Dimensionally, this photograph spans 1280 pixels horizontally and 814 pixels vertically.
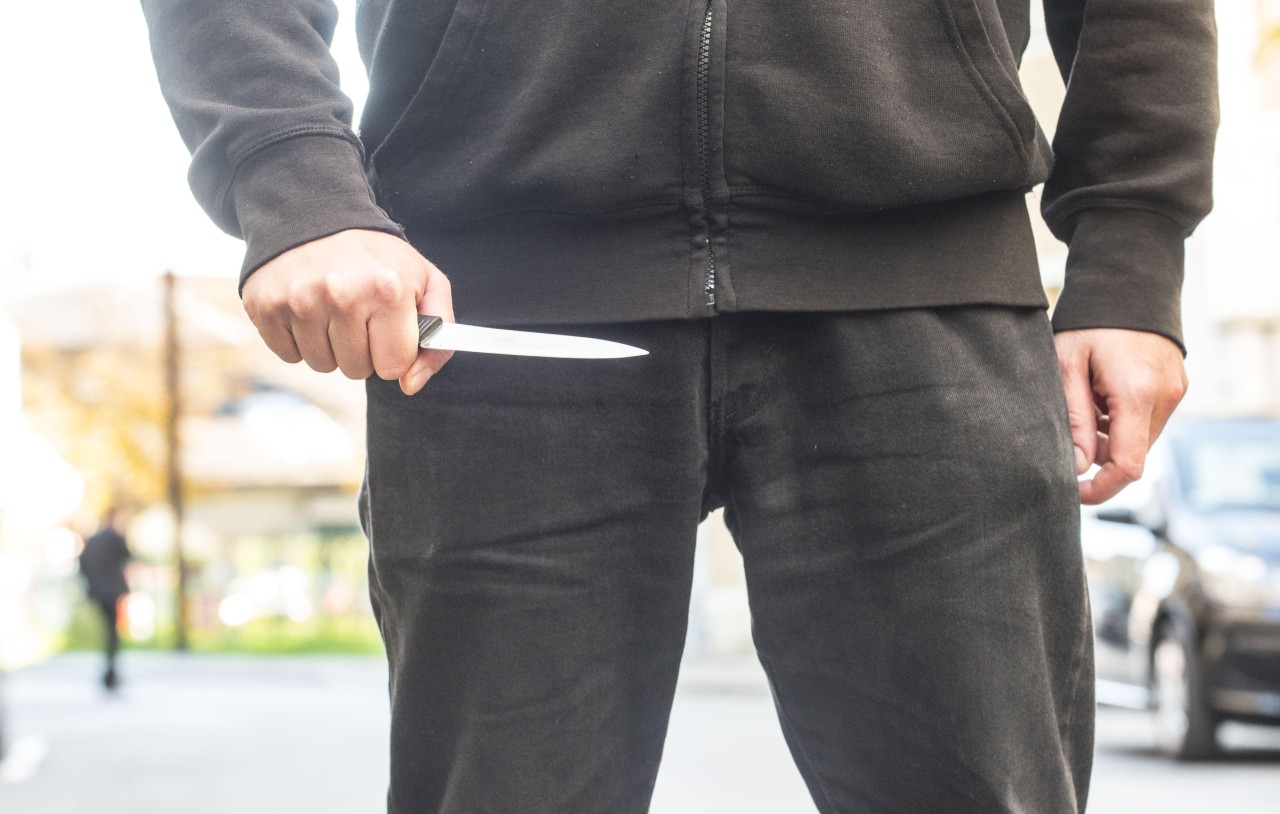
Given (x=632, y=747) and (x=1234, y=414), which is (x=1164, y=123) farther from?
(x=1234, y=414)

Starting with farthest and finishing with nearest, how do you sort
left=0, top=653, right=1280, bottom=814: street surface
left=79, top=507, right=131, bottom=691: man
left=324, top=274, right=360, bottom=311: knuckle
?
left=79, top=507, right=131, bottom=691: man → left=0, top=653, right=1280, bottom=814: street surface → left=324, top=274, right=360, bottom=311: knuckle

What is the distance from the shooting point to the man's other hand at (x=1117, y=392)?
4.93 ft

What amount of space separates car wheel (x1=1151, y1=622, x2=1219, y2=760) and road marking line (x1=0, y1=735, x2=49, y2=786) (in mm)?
5251

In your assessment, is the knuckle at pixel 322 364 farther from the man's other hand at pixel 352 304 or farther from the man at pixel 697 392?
the man at pixel 697 392

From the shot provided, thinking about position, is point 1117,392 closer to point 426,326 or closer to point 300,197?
point 426,326

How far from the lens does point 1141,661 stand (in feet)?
23.4

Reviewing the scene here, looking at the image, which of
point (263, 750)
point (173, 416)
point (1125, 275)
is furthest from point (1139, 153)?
point (173, 416)

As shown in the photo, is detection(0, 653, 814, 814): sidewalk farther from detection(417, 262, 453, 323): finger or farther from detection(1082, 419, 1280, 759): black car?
detection(417, 262, 453, 323): finger

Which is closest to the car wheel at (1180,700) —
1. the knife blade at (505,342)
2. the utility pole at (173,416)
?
the knife blade at (505,342)

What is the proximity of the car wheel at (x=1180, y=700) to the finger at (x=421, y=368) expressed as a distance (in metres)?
5.76

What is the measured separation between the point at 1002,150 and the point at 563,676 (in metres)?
0.62

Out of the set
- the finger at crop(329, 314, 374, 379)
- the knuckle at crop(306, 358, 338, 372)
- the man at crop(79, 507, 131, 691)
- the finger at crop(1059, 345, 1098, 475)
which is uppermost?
the finger at crop(329, 314, 374, 379)

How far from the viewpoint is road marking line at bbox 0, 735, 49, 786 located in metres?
7.69

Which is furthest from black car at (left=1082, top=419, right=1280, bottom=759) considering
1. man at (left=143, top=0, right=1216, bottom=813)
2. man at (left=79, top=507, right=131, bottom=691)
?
man at (left=79, top=507, right=131, bottom=691)
